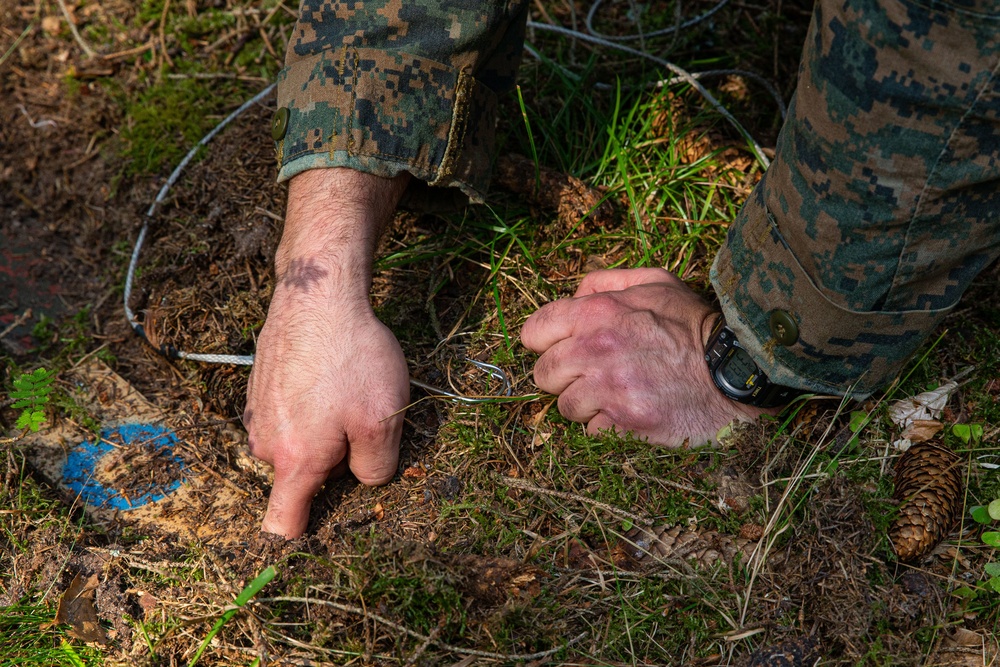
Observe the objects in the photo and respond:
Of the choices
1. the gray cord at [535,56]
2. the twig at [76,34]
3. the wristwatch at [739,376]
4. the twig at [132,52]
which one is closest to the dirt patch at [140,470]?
the gray cord at [535,56]

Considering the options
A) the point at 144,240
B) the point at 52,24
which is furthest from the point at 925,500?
the point at 52,24

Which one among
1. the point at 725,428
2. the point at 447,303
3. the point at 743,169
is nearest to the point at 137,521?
the point at 447,303

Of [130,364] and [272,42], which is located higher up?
[272,42]

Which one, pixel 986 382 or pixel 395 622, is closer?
pixel 395 622

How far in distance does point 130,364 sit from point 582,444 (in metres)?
1.71

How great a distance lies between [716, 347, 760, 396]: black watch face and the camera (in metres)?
2.08

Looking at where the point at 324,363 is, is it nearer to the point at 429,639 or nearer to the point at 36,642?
the point at 429,639

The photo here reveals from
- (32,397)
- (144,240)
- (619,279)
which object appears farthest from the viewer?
(144,240)

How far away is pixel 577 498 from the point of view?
2002 millimetres

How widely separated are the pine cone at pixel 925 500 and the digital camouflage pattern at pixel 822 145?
255 millimetres

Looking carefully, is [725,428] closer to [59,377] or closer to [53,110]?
[59,377]

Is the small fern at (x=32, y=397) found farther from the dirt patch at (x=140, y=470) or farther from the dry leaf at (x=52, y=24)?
the dry leaf at (x=52, y=24)

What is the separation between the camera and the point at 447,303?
2.58 m

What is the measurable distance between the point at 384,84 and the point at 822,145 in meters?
1.19
